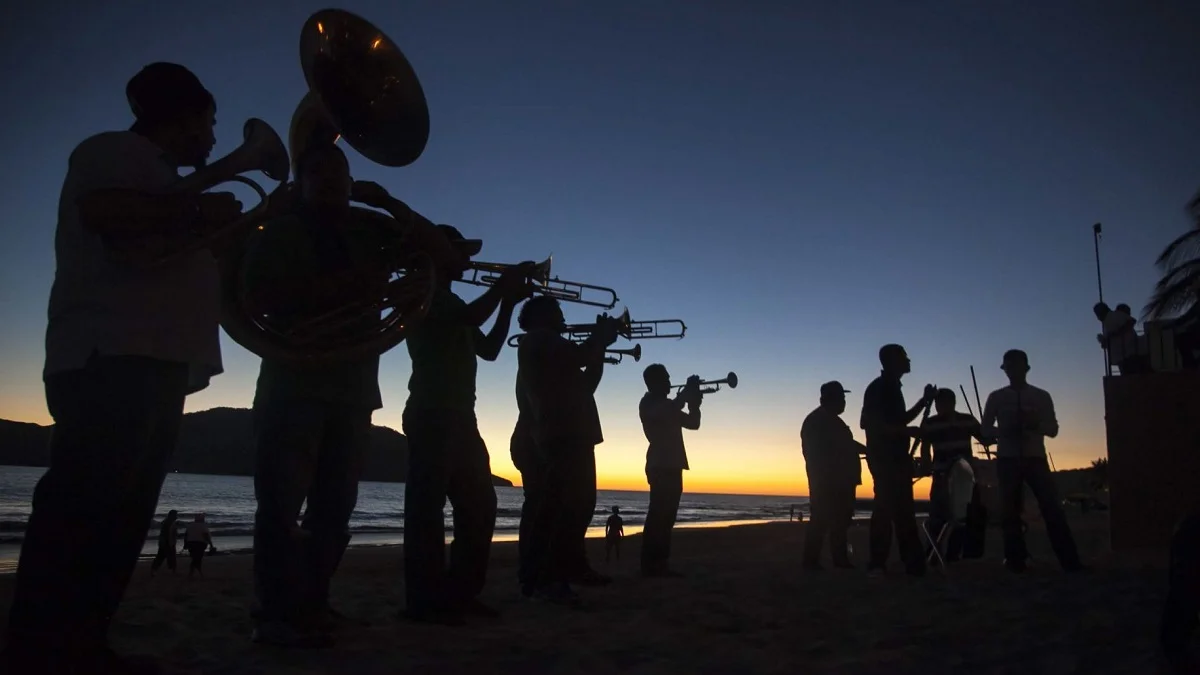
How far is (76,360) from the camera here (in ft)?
7.41

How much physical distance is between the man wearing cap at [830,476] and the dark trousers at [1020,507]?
125 cm

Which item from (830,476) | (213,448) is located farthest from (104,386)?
(213,448)

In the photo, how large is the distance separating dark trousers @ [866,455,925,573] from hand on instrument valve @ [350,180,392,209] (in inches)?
182

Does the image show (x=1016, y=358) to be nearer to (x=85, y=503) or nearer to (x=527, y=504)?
(x=527, y=504)

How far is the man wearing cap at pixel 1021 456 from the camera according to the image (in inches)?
255

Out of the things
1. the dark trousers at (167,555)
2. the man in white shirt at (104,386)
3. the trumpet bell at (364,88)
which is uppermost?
the trumpet bell at (364,88)

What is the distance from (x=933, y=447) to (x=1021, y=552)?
1299mm

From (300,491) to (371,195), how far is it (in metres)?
1.35

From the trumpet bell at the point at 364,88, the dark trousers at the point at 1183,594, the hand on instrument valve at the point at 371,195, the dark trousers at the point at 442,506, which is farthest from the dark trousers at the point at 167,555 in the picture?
the dark trousers at the point at 1183,594

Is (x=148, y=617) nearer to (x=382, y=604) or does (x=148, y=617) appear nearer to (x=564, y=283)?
(x=382, y=604)

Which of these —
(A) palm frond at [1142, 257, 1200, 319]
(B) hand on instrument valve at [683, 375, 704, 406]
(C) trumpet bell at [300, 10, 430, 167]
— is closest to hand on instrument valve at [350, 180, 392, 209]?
(C) trumpet bell at [300, 10, 430, 167]

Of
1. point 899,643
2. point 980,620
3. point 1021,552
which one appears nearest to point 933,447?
point 1021,552

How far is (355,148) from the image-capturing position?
402 cm

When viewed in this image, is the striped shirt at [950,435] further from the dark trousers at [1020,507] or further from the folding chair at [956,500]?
the dark trousers at [1020,507]
